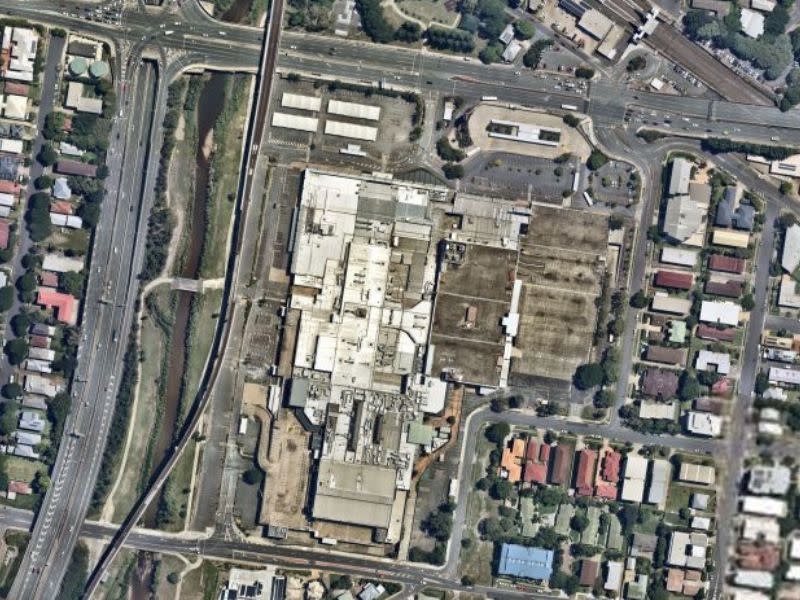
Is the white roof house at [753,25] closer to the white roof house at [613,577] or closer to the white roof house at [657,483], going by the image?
the white roof house at [657,483]

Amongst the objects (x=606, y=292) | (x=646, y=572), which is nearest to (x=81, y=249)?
(x=606, y=292)

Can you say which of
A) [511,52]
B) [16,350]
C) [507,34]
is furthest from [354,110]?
[16,350]

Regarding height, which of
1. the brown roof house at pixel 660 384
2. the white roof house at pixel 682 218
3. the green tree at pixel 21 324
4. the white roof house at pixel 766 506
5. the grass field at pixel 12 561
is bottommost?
the grass field at pixel 12 561

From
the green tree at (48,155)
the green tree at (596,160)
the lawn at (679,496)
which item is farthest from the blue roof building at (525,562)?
the green tree at (48,155)

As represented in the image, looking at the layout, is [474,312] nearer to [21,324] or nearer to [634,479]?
[634,479]

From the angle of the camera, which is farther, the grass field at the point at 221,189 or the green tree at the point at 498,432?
the grass field at the point at 221,189

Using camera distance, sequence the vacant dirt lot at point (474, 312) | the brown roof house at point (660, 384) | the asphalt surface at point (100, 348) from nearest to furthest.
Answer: the vacant dirt lot at point (474, 312), the brown roof house at point (660, 384), the asphalt surface at point (100, 348)

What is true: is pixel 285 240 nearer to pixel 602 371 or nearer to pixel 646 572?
pixel 602 371
